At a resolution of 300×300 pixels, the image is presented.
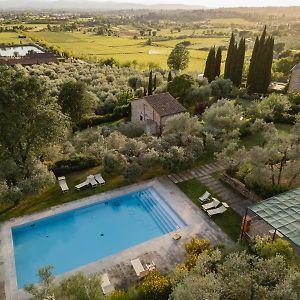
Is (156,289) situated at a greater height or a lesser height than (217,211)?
greater

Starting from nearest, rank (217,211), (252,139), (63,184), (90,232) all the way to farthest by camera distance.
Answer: (217,211)
(90,232)
(63,184)
(252,139)

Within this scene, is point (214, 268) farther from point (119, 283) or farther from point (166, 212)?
point (166, 212)

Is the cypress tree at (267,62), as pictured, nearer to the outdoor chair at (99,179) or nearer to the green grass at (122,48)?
the green grass at (122,48)

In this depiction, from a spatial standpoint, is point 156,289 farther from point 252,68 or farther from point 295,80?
point 295,80

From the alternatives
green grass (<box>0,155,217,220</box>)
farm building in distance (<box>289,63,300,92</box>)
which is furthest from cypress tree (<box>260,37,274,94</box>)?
green grass (<box>0,155,217,220</box>)

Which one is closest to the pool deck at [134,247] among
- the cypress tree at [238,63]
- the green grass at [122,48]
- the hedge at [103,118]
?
the hedge at [103,118]

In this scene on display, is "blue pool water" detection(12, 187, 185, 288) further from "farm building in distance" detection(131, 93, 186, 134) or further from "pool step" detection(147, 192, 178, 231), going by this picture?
"farm building in distance" detection(131, 93, 186, 134)

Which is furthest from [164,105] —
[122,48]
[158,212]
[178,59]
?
[122,48]

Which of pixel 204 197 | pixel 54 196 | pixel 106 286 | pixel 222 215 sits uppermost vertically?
pixel 106 286
